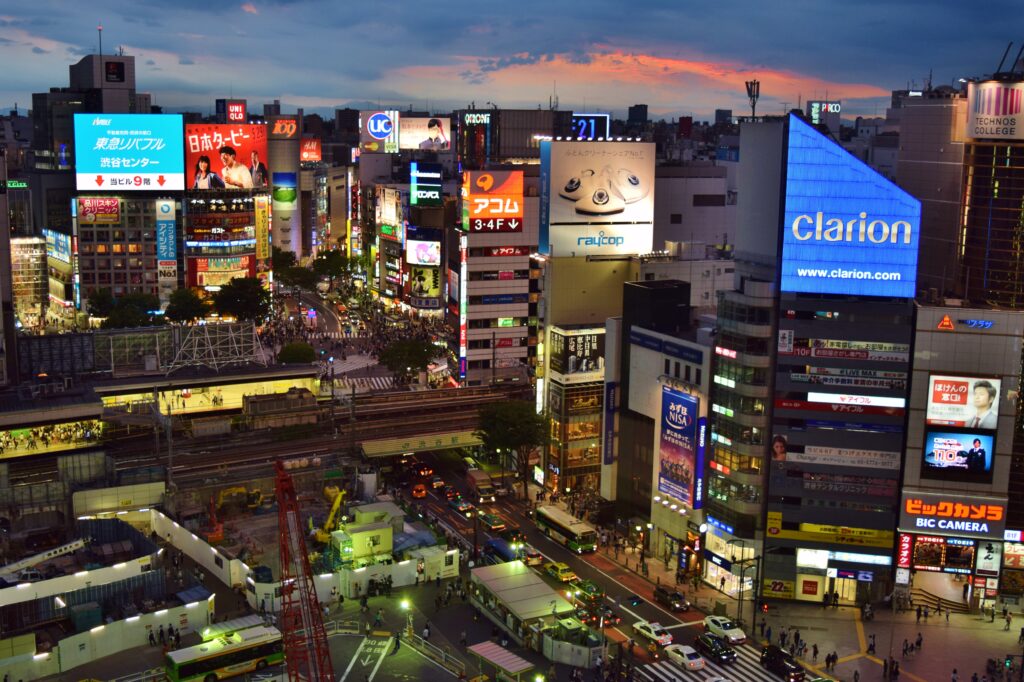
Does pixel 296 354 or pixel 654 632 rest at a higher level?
pixel 296 354

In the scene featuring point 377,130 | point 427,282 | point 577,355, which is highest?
point 377,130

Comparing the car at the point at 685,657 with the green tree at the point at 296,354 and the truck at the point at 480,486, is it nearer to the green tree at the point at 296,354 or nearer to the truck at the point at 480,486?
the truck at the point at 480,486

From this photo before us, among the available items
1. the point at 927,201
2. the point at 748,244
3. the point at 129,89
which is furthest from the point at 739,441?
the point at 129,89

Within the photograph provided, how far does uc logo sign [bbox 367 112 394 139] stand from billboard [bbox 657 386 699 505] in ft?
395

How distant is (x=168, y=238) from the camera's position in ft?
397

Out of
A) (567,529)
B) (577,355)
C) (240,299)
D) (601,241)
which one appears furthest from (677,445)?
(240,299)

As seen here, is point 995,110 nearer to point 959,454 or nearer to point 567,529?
point 959,454

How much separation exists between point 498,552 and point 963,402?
2607cm

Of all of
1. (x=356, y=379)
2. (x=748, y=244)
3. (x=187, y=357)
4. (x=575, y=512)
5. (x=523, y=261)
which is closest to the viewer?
(x=748, y=244)

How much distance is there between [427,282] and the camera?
12588cm

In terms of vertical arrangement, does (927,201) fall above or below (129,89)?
below

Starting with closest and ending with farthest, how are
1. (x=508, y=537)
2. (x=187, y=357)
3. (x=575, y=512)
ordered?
(x=508, y=537) → (x=575, y=512) → (x=187, y=357)

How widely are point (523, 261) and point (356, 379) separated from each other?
20.5 metres

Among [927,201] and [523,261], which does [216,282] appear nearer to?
[523,261]
